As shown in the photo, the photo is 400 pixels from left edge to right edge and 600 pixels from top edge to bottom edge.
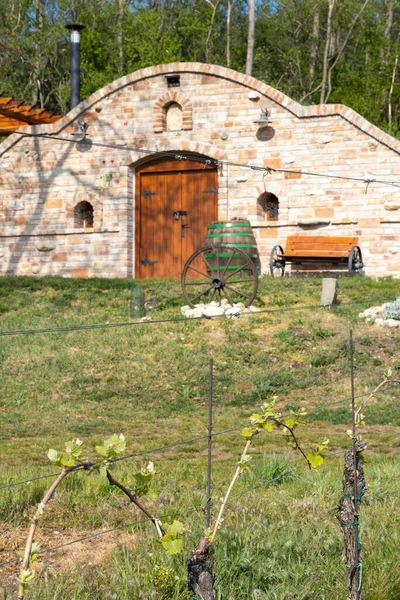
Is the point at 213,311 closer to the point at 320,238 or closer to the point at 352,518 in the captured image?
the point at 320,238

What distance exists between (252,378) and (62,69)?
22.2 meters

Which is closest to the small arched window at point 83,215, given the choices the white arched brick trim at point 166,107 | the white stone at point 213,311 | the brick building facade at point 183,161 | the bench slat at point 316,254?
the brick building facade at point 183,161

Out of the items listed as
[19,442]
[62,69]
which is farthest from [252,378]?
[62,69]

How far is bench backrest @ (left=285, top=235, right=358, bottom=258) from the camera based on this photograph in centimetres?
1488

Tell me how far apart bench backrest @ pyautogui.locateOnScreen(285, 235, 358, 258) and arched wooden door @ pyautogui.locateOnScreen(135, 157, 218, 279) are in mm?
1942

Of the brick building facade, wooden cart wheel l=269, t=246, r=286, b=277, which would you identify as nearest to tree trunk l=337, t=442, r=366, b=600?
the brick building facade

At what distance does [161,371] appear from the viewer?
1084 centimetres

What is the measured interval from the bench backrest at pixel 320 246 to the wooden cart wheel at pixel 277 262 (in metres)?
0.23

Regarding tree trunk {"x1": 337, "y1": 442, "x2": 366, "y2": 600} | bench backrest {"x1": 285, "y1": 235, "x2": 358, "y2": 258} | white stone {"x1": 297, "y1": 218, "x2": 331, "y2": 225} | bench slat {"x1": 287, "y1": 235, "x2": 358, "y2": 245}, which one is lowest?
tree trunk {"x1": 337, "y1": 442, "x2": 366, "y2": 600}

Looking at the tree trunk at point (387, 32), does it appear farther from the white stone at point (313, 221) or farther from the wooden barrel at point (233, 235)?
the wooden barrel at point (233, 235)

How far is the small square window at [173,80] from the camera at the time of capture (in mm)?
16359

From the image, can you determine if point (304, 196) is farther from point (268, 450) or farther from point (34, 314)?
point (268, 450)

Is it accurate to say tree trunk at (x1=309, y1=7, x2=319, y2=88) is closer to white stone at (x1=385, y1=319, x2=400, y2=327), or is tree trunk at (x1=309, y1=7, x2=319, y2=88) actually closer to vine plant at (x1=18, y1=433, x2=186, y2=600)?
white stone at (x1=385, y1=319, x2=400, y2=327)

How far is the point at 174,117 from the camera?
54.3 feet
